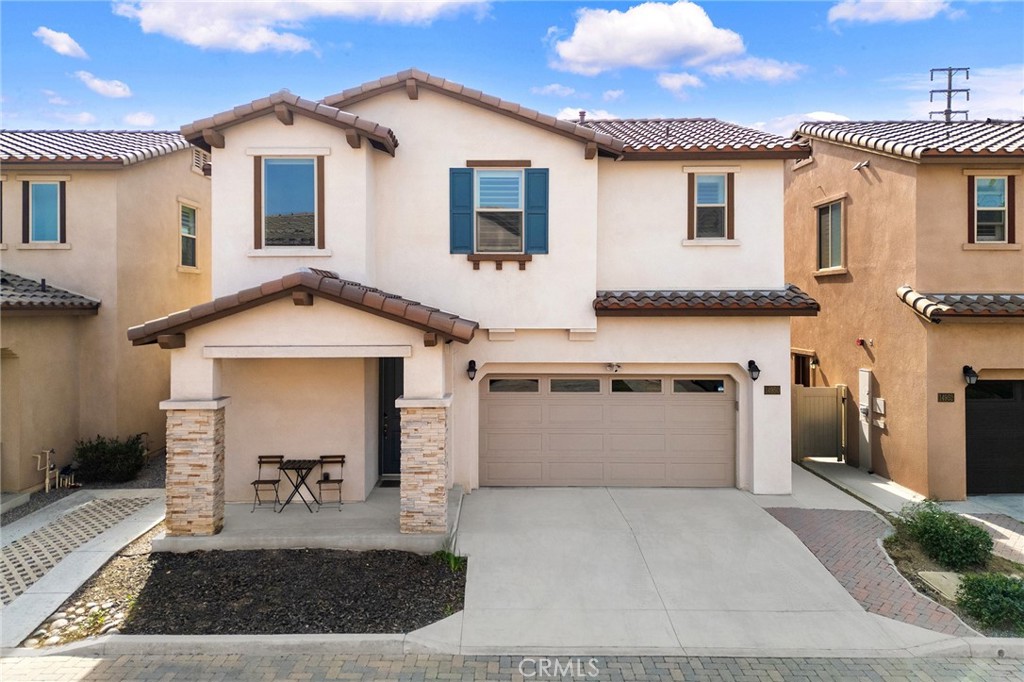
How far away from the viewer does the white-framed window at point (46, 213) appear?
41.9 ft

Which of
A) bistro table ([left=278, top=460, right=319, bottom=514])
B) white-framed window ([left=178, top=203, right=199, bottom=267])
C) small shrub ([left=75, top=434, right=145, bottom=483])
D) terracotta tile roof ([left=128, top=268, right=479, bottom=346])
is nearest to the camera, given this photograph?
terracotta tile roof ([left=128, top=268, right=479, bottom=346])

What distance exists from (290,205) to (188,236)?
7518 mm

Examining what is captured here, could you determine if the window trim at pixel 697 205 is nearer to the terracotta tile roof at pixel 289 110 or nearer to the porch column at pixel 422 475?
the terracotta tile roof at pixel 289 110

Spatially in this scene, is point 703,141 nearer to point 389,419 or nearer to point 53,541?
point 389,419

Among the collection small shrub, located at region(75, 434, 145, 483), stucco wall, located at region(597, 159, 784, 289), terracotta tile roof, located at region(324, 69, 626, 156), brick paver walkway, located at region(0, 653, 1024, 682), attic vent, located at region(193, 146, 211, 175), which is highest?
attic vent, located at region(193, 146, 211, 175)

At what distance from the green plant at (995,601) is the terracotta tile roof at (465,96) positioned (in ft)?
27.2

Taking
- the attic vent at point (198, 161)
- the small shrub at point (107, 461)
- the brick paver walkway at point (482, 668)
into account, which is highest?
the attic vent at point (198, 161)

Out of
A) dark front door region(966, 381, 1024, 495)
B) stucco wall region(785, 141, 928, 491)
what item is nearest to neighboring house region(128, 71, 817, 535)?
stucco wall region(785, 141, 928, 491)

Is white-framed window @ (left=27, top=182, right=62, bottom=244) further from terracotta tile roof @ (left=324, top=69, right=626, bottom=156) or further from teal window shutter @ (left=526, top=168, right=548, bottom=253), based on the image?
teal window shutter @ (left=526, top=168, right=548, bottom=253)

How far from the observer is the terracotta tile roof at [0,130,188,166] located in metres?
12.5

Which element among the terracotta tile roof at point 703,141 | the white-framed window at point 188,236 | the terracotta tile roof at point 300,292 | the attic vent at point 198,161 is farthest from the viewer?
the attic vent at point 198,161

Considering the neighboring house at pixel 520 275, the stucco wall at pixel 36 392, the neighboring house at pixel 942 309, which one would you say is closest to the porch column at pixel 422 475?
the neighboring house at pixel 520 275

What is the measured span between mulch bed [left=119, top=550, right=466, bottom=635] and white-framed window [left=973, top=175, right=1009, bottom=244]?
11782mm

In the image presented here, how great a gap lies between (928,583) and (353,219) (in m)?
10.2
